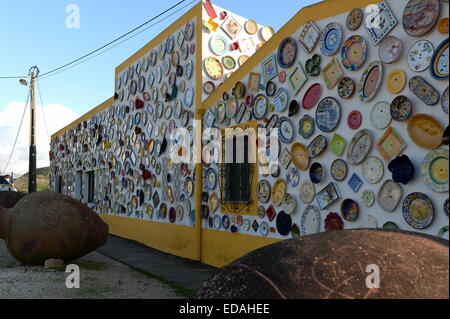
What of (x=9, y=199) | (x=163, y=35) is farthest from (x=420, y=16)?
(x=9, y=199)

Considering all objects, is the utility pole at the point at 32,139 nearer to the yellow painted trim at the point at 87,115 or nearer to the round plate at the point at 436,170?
the yellow painted trim at the point at 87,115

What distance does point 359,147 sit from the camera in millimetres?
5734

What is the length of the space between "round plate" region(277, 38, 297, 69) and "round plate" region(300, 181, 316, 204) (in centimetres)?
194

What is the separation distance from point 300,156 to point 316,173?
0.43 meters

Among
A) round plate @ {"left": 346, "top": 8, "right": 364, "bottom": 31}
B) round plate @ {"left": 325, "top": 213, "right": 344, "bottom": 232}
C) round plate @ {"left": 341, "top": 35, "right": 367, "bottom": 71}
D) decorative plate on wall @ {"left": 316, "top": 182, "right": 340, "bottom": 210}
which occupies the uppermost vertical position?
round plate @ {"left": 346, "top": 8, "right": 364, "bottom": 31}

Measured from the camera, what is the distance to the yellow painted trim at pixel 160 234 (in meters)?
9.76

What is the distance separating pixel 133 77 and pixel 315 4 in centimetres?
776

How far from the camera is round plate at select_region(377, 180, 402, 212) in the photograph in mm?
5234

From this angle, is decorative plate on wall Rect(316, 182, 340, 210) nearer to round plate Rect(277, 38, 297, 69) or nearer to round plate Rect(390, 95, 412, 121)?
round plate Rect(390, 95, 412, 121)

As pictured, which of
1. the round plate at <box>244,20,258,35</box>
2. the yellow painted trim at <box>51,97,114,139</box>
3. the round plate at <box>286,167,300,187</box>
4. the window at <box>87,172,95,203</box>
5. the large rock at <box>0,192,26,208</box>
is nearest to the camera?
the round plate at <box>286,167,300,187</box>

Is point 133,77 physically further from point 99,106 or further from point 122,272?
point 122,272

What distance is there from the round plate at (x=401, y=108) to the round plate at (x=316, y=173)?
135 cm

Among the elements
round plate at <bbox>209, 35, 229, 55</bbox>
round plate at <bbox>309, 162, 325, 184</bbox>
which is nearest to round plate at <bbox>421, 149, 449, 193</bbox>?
round plate at <bbox>309, 162, 325, 184</bbox>

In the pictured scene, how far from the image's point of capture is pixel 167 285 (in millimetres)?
7031
